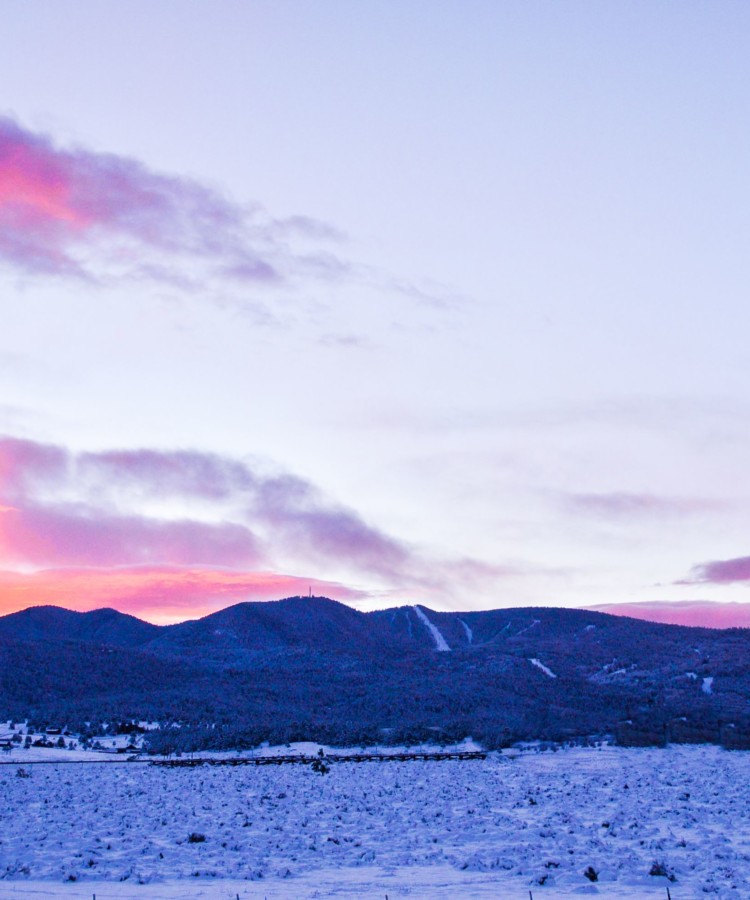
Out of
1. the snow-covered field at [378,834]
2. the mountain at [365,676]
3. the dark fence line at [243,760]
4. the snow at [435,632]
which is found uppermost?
the snow at [435,632]

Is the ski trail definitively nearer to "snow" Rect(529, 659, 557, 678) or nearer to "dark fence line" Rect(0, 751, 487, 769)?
"snow" Rect(529, 659, 557, 678)

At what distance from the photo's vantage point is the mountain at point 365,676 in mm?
63906

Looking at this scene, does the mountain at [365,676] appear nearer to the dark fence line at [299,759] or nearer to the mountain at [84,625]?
the mountain at [84,625]

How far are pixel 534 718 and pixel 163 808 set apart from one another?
4276 centimetres

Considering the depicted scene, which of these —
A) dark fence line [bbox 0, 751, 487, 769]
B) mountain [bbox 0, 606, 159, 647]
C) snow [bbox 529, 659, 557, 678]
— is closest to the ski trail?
snow [bbox 529, 659, 557, 678]

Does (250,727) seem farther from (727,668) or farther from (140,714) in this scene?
(727,668)

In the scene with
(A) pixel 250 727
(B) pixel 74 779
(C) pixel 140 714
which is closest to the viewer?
(B) pixel 74 779

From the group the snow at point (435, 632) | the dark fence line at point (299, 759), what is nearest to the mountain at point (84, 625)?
the snow at point (435, 632)

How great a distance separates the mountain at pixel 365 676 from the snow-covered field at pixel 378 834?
18148mm

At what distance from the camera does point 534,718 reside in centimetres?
6831

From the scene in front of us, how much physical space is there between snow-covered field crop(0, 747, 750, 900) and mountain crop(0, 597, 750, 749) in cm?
1815

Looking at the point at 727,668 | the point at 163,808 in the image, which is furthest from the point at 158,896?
the point at 727,668

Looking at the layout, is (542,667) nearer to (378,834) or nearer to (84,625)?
(84,625)

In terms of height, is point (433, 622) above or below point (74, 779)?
above
